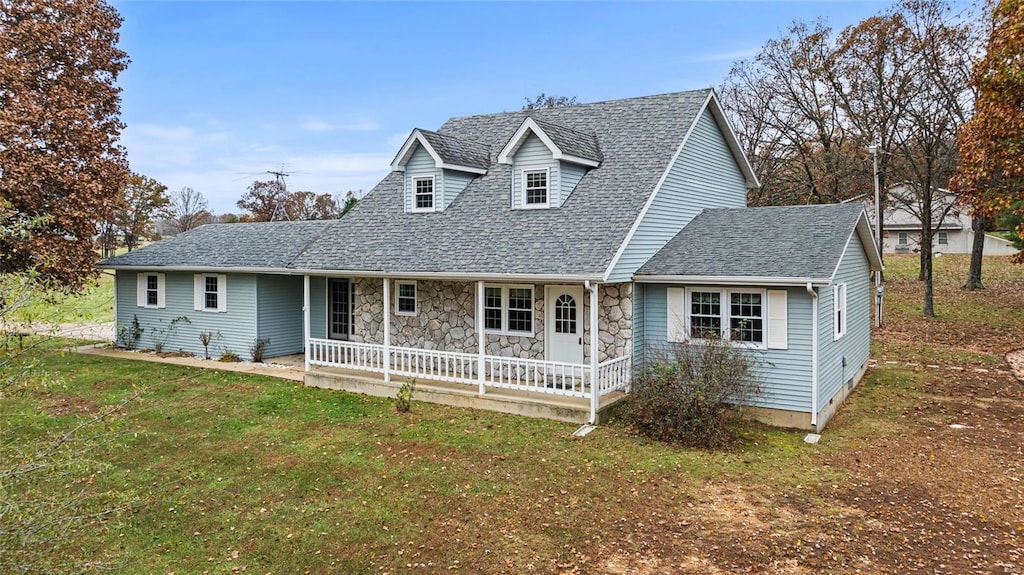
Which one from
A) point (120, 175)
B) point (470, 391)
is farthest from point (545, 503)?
point (120, 175)

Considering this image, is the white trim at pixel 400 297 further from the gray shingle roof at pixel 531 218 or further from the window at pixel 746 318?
the window at pixel 746 318

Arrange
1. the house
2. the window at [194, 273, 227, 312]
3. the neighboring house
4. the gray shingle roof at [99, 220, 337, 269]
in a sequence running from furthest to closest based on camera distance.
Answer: the neighboring house < the window at [194, 273, 227, 312] < the gray shingle roof at [99, 220, 337, 269] < the house

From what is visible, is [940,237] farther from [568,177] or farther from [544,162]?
[544,162]

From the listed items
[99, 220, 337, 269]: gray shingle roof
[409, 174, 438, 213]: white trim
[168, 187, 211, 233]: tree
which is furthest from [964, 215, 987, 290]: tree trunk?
[168, 187, 211, 233]: tree

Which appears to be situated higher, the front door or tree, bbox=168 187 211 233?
tree, bbox=168 187 211 233

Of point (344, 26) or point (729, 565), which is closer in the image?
point (729, 565)

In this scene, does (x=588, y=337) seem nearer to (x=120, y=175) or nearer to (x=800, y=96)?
(x=120, y=175)

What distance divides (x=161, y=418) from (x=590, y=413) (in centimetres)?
855

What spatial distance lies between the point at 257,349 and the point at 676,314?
40.6 feet

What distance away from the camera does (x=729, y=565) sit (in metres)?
6.78

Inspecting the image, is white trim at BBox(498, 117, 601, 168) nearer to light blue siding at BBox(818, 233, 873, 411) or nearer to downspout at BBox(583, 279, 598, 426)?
downspout at BBox(583, 279, 598, 426)

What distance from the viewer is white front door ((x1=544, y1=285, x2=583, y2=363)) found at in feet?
45.5

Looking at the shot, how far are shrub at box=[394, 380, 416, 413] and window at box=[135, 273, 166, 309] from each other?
11454 millimetres

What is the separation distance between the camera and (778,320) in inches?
465
